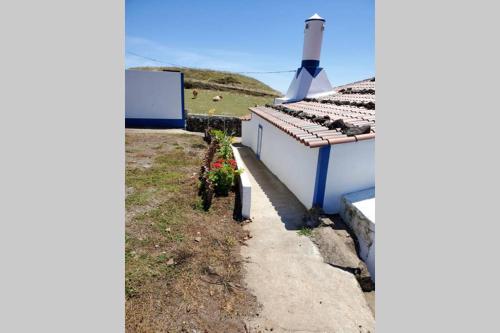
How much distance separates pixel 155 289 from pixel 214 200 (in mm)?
3839

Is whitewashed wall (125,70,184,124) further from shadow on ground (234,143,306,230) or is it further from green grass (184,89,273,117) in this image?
shadow on ground (234,143,306,230)

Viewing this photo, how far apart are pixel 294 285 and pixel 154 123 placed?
17342 millimetres

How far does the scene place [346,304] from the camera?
4.98 m

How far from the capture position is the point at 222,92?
37938 mm

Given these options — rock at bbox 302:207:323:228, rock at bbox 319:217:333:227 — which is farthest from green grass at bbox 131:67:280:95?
rock at bbox 319:217:333:227

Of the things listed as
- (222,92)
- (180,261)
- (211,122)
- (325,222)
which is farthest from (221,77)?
(180,261)

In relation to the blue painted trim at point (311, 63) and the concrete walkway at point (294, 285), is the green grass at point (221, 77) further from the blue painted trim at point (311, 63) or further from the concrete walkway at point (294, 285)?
the concrete walkway at point (294, 285)

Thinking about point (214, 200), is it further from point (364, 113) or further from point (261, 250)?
point (364, 113)

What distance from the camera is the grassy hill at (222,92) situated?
26734mm

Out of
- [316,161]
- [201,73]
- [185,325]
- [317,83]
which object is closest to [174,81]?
[317,83]

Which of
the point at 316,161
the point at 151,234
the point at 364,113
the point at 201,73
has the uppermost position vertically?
the point at 201,73

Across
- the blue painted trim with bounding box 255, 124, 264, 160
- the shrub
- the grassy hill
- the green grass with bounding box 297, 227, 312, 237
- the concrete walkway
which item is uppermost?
the grassy hill

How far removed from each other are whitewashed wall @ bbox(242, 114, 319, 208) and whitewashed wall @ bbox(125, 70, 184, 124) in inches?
333

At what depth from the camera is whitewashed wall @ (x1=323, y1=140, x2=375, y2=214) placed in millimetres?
7684
